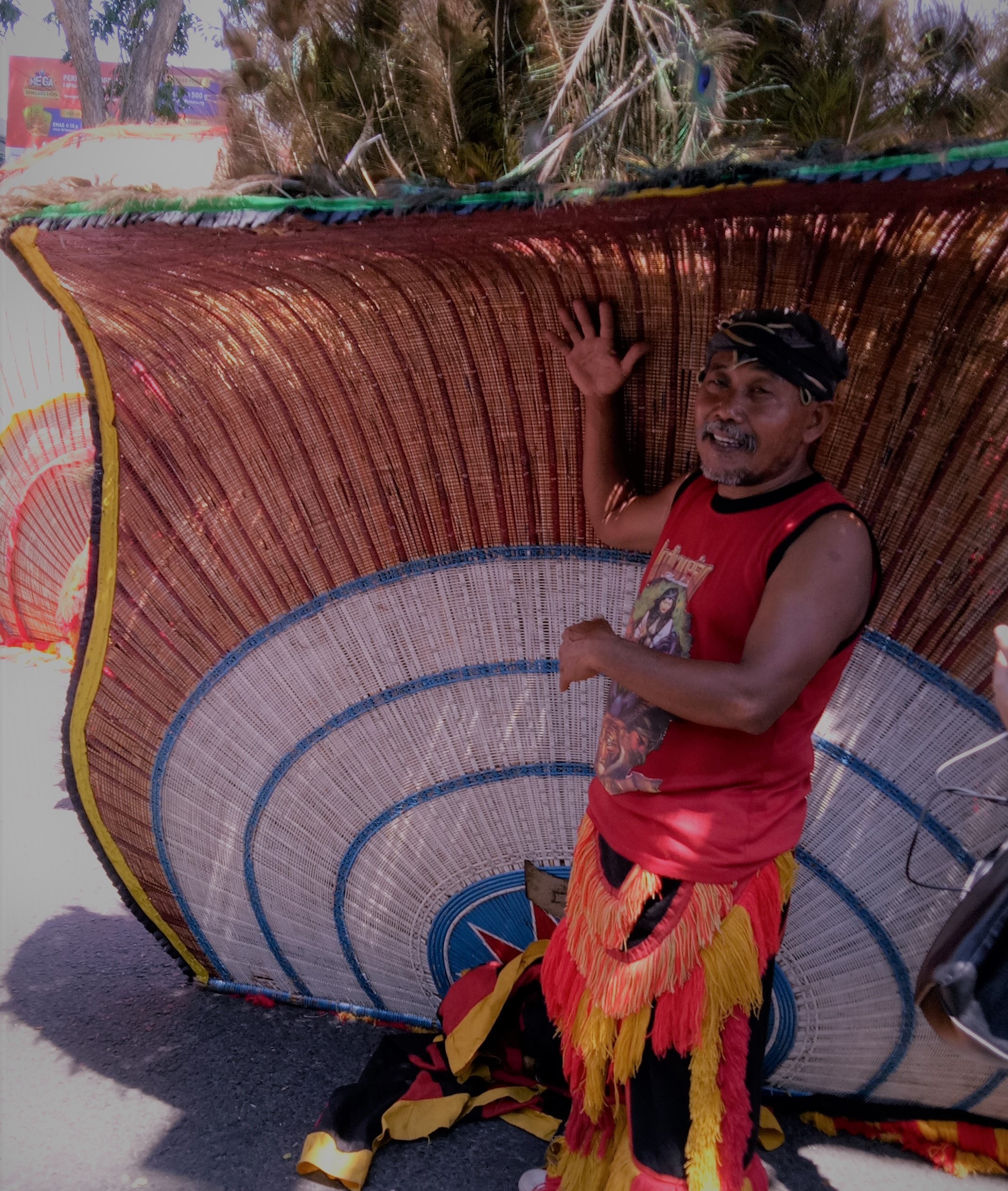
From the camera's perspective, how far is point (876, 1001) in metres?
2.16

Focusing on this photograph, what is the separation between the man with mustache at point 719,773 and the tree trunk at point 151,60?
8627 mm

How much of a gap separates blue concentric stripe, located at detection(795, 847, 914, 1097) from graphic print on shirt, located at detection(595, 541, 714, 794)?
625 millimetres

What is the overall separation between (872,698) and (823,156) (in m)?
1.11

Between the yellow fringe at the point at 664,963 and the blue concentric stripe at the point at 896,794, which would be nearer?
the yellow fringe at the point at 664,963

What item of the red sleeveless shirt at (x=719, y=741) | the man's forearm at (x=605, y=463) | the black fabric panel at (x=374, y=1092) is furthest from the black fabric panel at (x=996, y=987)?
the black fabric panel at (x=374, y=1092)

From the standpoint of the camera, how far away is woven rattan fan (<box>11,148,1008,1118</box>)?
5.86 feet

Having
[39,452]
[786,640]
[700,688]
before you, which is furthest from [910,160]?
[39,452]

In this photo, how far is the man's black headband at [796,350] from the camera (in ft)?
5.13

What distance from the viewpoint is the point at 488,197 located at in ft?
4.98

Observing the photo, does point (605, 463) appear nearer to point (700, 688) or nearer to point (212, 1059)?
point (700, 688)

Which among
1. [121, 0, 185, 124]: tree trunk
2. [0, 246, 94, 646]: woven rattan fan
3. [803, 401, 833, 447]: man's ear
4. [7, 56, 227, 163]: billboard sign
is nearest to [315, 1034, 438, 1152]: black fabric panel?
[803, 401, 833, 447]: man's ear

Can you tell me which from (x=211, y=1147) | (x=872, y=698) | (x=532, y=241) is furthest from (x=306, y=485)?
(x=211, y=1147)

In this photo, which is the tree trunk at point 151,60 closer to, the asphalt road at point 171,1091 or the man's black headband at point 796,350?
the asphalt road at point 171,1091

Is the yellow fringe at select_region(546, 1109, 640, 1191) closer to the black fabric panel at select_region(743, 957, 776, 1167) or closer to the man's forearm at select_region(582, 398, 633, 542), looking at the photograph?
the black fabric panel at select_region(743, 957, 776, 1167)
